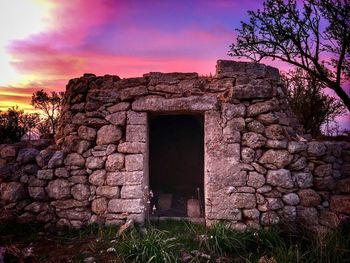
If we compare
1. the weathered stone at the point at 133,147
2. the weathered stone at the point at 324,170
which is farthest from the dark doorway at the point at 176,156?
the weathered stone at the point at 324,170

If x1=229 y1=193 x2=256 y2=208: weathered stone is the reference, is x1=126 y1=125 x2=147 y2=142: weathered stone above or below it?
above

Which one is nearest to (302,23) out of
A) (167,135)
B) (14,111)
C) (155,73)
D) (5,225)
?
(167,135)

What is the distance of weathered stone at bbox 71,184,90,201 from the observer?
5523mm

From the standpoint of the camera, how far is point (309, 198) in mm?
5180

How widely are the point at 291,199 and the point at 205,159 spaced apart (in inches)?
62.2

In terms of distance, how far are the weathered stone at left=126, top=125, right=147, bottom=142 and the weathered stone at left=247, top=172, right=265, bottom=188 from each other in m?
1.96

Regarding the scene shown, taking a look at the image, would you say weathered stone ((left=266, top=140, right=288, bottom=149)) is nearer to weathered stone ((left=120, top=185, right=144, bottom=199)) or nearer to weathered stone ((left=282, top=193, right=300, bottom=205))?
weathered stone ((left=282, top=193, right=300, bottom=205))

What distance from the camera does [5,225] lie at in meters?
5.35

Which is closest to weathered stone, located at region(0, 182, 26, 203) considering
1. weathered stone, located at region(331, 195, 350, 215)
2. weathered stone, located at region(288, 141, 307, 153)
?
weathered stone, located at region(288, 141, 307, 153)

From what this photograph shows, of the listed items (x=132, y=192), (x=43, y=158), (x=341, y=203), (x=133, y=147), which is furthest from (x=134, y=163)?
(x=341, y=203)

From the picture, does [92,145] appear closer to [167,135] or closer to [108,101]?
[108,101]

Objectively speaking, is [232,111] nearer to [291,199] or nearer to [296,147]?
[296,147]

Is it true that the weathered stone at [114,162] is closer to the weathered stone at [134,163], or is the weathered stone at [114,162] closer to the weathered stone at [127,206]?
the weathered stone at [134,163]

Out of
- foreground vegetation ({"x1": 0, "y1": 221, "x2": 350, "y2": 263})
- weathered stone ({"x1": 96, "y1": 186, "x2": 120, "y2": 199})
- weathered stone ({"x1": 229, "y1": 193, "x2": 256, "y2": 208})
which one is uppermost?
weathered stone ({"x1": 96, "y1": 186, "x2": 120, "y2": 199})
